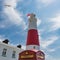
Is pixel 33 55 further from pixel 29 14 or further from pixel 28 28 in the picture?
pixel 29 14

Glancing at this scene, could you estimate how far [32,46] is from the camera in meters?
28.5

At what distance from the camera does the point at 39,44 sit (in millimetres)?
29281

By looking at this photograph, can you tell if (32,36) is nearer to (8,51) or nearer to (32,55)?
(32,55)

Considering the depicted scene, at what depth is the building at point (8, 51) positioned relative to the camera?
3956 centimetres

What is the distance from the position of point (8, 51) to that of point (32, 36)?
538 inches

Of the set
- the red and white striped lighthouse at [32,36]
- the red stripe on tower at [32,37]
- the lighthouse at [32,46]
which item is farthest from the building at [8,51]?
the red stripe on tower at [32,37]

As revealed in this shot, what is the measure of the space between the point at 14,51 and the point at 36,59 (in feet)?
54.5

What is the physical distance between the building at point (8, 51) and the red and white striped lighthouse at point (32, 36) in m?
11.4

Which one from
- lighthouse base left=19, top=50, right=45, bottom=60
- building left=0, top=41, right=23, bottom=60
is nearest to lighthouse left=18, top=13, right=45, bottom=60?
lighthouse base left=19, top=50, right=45, bottom=60

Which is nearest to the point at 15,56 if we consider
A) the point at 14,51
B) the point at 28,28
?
the point at 14,51

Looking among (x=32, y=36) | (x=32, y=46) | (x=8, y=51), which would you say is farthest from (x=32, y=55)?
(x=8, y=51)

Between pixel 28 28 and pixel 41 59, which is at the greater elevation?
pixel 28 28

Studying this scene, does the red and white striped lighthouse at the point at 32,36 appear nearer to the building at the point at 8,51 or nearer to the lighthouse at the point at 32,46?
the lighthouse at the point at 32,46

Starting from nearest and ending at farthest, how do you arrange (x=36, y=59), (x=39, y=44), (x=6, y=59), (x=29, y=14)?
(x=36, y=59) < (x=39, y=44) < (x=29, y=14) < (x=6, y=59)
